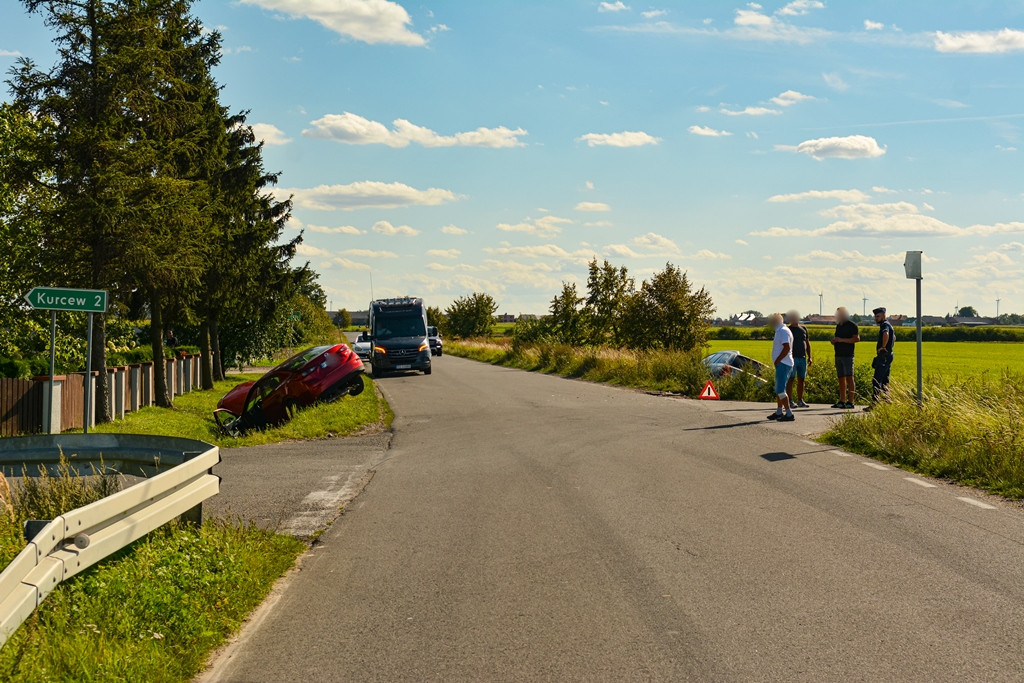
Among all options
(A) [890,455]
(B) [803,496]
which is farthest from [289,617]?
(A) [890,455]

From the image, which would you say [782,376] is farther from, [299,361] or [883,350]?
[299,361]

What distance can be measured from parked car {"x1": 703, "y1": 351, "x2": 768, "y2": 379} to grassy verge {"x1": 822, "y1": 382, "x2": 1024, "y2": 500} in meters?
8.53

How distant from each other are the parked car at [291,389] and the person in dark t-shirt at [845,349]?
9975 mm

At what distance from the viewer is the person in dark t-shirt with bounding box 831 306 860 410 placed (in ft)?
61.7

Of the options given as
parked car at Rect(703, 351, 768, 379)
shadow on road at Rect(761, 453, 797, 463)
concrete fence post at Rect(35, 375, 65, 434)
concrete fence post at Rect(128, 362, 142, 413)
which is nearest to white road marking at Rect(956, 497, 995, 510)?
shadow on road at Rect(761, 453, 797, 463)

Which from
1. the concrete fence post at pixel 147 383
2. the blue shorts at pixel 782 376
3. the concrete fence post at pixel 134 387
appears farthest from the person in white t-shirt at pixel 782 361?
the concrete fence post at pixel 147 383

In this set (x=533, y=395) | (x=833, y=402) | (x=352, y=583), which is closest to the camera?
(x=352, y=583)

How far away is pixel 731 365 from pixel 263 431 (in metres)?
12.5

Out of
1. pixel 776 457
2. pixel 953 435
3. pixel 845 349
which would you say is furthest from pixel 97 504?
pixel 845 349

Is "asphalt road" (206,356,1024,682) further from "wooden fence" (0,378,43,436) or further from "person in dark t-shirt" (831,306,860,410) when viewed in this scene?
"wooden fence" (0,378,43,436)

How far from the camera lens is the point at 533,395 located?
24453 mm

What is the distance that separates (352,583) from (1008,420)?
8754mm

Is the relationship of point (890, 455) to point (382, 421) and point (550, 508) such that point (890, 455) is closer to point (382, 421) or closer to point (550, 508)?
point (550, 508)

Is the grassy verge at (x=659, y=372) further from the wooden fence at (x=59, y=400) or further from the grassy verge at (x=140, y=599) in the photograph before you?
the grassy verge at (x=140, y=599)
